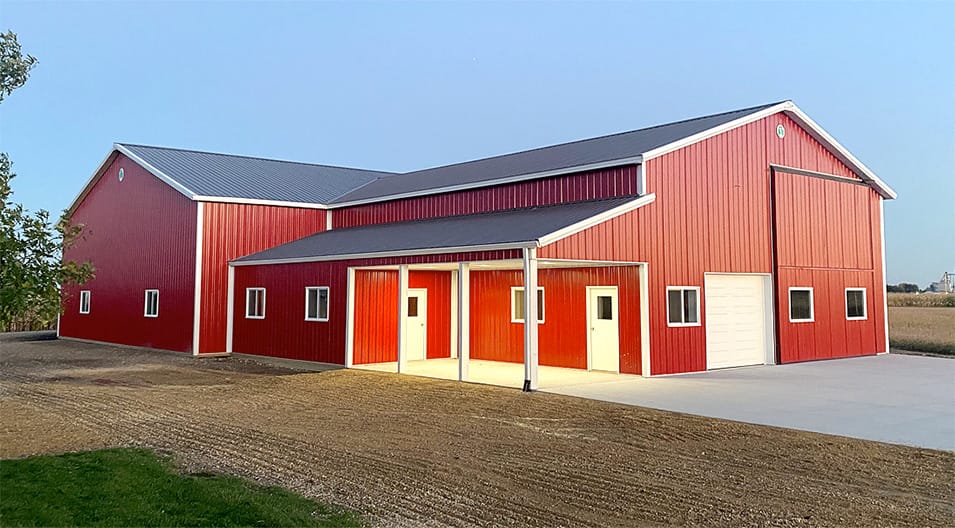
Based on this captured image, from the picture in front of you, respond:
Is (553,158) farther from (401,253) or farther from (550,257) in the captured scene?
(550,257)

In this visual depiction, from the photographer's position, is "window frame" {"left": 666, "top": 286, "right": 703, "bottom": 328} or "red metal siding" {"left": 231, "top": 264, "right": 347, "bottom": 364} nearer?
"window frame" {"left": 666, "top": 286, "right": 703, "bottom": 328}

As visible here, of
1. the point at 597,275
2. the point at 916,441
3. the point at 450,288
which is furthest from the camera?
the point at 450,288

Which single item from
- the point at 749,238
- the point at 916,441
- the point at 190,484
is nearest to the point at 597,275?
the point at 749,238

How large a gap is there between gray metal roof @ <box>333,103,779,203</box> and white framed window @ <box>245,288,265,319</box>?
15.4 feet

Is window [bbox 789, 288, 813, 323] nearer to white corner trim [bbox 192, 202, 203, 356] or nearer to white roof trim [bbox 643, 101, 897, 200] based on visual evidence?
white roof trim [bbox 643, 101, 897, 200]

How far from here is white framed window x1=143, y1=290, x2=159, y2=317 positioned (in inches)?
886

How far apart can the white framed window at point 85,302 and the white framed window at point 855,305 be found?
26.2 metres

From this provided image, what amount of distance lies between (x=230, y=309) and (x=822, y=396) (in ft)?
53.7

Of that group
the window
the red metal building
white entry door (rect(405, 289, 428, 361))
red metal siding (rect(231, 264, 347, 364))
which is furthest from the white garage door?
red metal siding (rect(231, 264, 347, 364))

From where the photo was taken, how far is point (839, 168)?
66.4ft

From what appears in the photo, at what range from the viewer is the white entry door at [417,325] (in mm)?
19391

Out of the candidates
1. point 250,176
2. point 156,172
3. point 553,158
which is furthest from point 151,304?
point 553,158

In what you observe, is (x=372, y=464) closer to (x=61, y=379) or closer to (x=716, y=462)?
(x=716, y=462)

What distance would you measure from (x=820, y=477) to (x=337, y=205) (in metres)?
19.1
